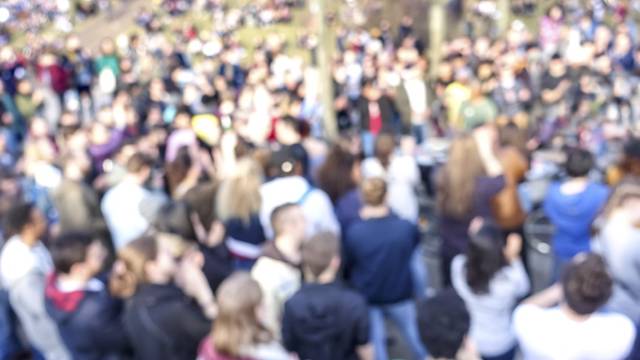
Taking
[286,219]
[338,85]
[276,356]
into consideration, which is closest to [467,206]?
[286,219]

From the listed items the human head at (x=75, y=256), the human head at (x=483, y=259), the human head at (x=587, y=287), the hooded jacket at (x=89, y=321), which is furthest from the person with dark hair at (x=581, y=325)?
the human head at (x=75, y=256)

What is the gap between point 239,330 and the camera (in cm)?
294

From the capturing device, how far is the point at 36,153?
6293 millimetres

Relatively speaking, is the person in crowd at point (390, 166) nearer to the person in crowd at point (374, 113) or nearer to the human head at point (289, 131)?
the human head at point (289, 131)

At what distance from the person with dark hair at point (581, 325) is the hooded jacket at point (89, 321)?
182 cm

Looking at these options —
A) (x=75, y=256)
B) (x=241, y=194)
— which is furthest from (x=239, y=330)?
(x=241, y=194)

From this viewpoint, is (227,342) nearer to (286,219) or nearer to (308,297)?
(308,297)

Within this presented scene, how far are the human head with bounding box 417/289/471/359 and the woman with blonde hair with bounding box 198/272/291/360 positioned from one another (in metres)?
0.61

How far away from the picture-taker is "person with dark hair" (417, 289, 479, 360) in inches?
112

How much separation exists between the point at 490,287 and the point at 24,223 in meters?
2.58

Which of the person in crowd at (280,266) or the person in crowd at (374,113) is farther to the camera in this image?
the person in crowd at (374,113)

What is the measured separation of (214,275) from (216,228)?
28cm

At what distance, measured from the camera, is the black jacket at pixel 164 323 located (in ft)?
10.6

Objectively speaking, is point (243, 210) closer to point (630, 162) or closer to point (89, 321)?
point (89, 321)
